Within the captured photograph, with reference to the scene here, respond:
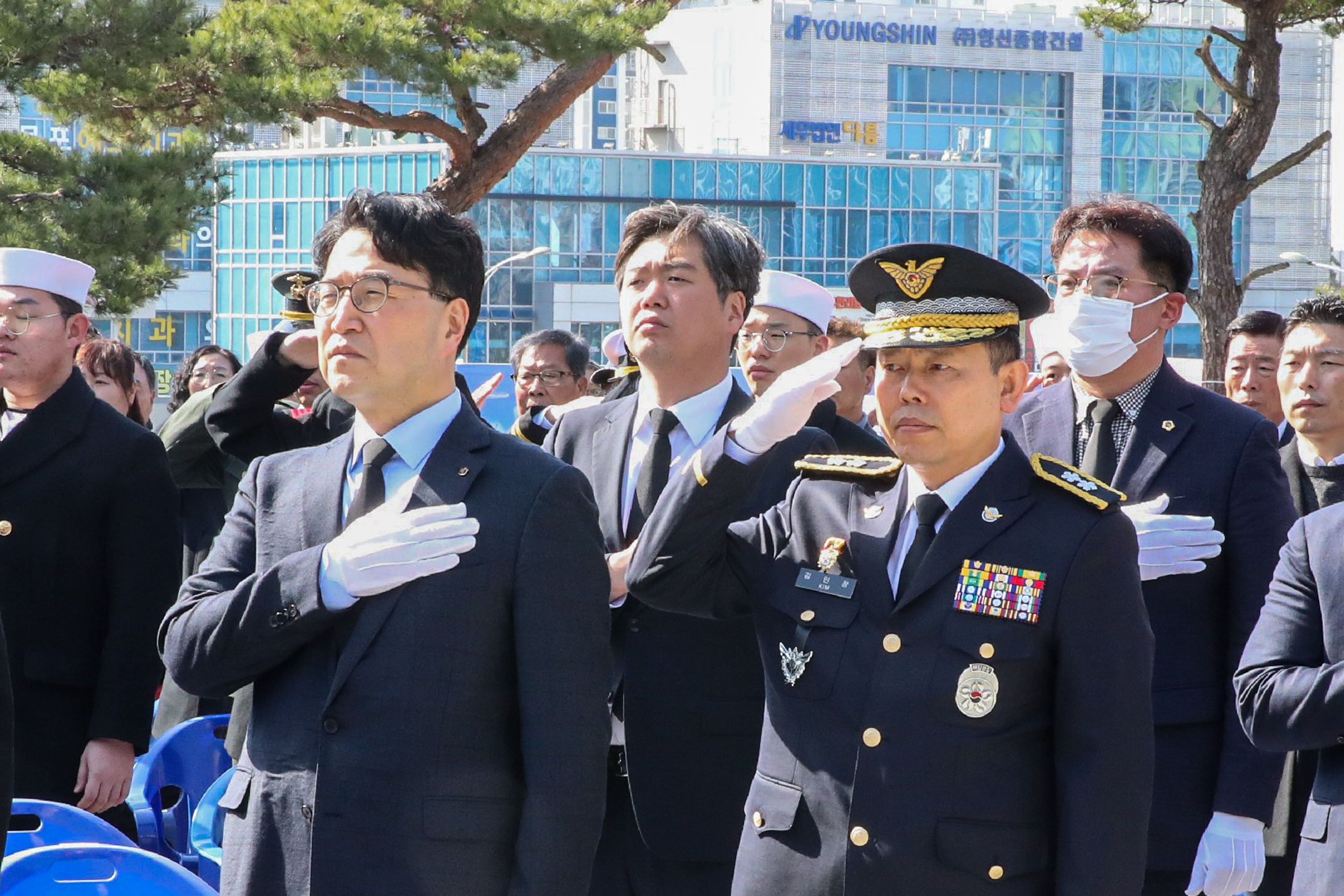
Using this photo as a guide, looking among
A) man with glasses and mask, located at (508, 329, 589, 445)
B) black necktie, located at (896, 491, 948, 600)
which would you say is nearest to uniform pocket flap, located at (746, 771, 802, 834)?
black necktie, located at (896, 491, 948, 600)

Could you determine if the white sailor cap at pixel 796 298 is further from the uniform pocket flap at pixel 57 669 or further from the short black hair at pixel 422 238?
the short black hair at pixel 422 238

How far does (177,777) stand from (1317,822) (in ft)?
9.58

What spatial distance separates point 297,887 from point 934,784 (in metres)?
1.02

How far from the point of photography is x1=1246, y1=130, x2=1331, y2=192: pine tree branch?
34.8 feet

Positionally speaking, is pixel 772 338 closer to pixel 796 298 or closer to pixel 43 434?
pixel 796 298

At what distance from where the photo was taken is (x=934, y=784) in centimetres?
264

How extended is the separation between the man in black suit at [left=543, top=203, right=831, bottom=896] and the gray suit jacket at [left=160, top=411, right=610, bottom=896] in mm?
655

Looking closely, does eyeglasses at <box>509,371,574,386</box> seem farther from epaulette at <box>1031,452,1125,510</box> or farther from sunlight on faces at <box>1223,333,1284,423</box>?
epaulette at <box>1031,452,1125,510</box>

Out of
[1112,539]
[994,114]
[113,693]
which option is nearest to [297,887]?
[1112,539]

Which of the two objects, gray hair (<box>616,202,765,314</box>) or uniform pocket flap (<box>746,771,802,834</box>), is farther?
gray hair (<box>616,202,765,314</box>)

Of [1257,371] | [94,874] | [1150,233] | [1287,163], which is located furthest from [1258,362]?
[1287,163]

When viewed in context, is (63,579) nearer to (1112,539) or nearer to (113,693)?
(113,693)

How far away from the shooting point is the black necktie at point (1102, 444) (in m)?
3.63

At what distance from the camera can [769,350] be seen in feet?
17.4
